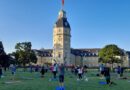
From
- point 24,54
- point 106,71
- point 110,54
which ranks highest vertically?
point 110,54

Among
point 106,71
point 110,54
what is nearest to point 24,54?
point 110,54

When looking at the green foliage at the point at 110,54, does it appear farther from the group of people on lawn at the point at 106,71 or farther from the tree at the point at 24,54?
the group of people on lawn at the point at 106,71

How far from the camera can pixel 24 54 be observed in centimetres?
13988

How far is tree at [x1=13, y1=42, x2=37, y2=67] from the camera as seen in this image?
140 m

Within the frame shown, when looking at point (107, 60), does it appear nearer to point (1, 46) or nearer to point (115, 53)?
point (115, 53)

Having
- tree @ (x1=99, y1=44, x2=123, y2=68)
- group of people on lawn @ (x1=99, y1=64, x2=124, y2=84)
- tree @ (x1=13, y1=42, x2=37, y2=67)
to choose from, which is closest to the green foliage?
tree @ (x1=99, y1=44, x2=123, y2=68)

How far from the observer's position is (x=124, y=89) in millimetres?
31406

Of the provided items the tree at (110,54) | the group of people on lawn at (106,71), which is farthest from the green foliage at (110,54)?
the group of people on lawn at (106,71)

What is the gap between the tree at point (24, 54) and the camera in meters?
140

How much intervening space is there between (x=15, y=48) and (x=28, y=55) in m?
6.07

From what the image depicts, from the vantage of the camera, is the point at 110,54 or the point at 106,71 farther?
the point at 110,54

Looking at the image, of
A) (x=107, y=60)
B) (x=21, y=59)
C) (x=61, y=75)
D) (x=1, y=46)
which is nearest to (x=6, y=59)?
(x=1, y=46)

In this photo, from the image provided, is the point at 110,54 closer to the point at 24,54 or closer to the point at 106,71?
the point at 24,54

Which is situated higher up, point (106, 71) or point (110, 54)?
point (110, 54)
